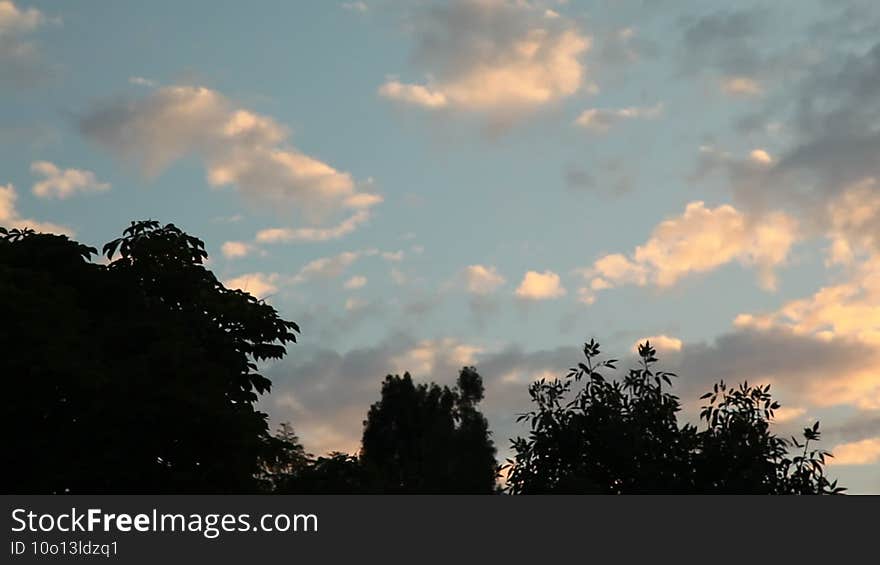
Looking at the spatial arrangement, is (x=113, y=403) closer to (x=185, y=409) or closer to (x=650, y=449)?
(x=185, y=409)

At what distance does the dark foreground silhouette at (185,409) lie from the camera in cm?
2019

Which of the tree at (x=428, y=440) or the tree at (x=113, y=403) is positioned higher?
the tree at (x=428, y=440)

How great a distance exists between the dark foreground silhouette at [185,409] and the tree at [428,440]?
43.0 m

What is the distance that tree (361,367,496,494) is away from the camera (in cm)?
8212

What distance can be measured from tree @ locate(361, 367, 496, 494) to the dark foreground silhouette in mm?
42994

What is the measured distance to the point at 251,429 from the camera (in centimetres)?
3027

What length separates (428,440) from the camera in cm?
8544

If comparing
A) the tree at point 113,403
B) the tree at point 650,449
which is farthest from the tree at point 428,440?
the tree at point 650,449

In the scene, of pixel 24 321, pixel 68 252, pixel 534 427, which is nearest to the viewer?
pixel 534 427

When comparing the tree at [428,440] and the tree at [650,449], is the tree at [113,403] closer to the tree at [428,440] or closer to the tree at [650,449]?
the tree at [650,449]
